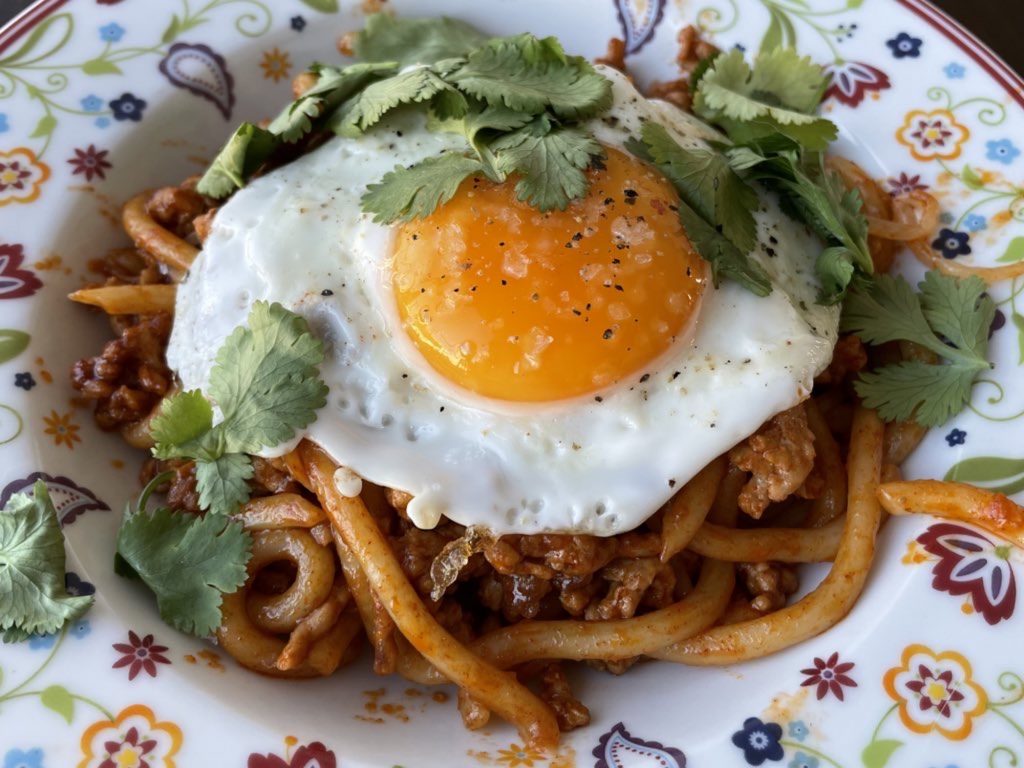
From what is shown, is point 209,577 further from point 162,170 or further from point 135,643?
point 162,170

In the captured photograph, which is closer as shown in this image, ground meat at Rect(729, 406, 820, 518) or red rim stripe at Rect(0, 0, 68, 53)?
ground meat at Rect(729, 406, 820, 518)

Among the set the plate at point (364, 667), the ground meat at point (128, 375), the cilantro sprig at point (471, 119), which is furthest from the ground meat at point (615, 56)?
the ground meat at point (128, 375)

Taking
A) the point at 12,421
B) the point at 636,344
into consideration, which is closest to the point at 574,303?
the point at 636,344

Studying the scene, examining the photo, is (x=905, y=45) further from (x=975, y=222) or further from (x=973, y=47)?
(x=975, y=222)

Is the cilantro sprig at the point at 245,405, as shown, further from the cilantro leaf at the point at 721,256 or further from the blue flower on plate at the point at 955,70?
the blue flower on plate at the point at 955,70

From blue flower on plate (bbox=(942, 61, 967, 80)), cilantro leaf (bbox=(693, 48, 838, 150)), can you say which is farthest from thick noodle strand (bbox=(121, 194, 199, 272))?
blue flower on plate (bbox=(942, 61, 967, 80))

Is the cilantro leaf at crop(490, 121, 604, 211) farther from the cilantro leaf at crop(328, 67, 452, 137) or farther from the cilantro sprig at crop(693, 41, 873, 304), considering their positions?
the cilantro sprig at crop(693, 41, 873, 304)
